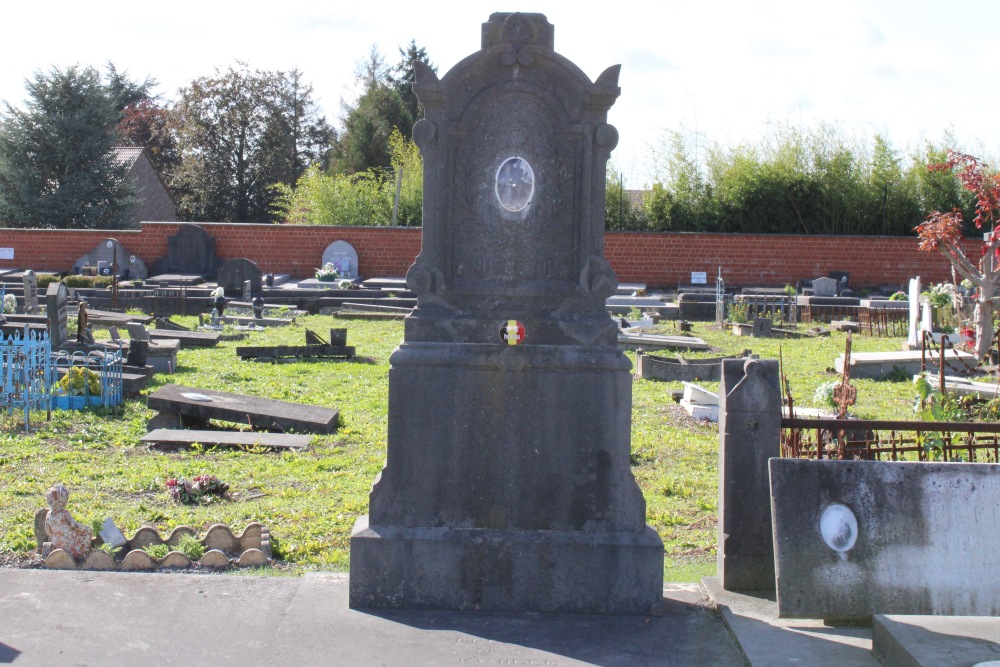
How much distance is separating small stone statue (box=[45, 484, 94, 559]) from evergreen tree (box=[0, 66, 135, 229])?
37190mm

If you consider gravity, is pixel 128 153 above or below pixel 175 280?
above

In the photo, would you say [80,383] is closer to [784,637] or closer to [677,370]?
[677,370]

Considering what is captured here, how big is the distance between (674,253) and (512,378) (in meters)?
27.9

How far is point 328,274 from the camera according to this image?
30.1 meters

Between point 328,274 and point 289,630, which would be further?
point 328,274

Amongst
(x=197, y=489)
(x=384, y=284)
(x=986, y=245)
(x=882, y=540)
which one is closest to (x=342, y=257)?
(x=384, y=284)

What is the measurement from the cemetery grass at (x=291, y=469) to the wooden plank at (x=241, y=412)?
271mm

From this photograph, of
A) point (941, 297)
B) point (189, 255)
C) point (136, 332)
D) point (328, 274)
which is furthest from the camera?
point (189, 255)

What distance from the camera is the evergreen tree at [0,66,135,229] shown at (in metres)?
40.1

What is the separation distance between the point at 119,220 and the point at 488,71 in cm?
3903

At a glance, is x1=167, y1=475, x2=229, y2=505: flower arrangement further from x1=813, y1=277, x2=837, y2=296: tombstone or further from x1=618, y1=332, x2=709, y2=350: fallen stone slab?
x1=813, y1=277, x2=837, y2=296: tombstone

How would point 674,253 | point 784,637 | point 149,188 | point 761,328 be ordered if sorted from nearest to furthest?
1. point 784,637
2. point 761,328
3. point 674,253
4. point 149,188

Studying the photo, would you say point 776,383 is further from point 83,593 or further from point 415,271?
point 83,593

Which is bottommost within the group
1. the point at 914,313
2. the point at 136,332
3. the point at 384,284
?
the point at 136,332
